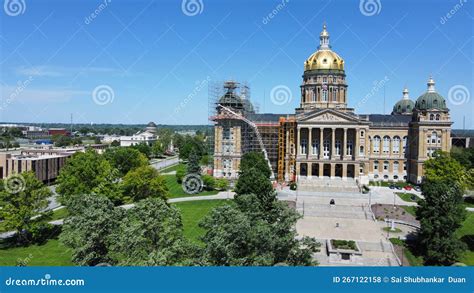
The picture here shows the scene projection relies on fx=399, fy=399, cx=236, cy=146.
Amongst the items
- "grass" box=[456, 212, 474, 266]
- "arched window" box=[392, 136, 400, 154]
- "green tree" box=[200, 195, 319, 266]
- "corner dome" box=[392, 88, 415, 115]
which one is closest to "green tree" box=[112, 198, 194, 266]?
"green tree" box=[200, 195, 319, 266]

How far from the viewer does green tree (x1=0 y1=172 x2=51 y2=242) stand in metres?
34.7

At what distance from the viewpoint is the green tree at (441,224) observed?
29312mm

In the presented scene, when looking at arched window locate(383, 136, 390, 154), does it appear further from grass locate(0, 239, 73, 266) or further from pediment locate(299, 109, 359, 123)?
grass locate(0, 239, 73, 266)

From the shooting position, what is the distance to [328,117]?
210 ft

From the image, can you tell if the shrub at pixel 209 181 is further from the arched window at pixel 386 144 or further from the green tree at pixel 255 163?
the arched window at pixel 386 144

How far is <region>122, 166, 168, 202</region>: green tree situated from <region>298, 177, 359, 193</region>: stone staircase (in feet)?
77.1

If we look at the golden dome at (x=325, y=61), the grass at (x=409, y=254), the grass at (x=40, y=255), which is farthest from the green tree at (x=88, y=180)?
the golden dome at (x=325, y=61)

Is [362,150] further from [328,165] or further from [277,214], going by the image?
[277,214]

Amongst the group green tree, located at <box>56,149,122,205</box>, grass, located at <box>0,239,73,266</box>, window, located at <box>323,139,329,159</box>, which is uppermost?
window, located at <box>323,139,329,159</box>

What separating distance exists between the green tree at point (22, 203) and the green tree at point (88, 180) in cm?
507

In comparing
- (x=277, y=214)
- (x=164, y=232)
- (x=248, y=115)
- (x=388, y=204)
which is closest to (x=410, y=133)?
(x=388, y=204)

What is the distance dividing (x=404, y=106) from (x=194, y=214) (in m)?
58.6

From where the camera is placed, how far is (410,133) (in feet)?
226

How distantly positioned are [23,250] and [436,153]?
5627 cm
